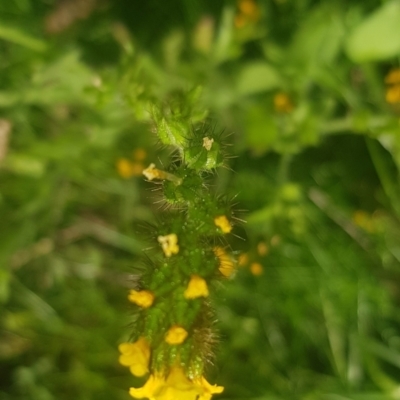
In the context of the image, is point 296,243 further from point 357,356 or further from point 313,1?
point 313,1

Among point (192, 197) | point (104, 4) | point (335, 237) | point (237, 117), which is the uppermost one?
point (104, 4)

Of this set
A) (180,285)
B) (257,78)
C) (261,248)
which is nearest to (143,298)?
(180,285)

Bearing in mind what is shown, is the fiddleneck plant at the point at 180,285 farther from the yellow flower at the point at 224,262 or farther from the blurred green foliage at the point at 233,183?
the blurred green foliage at the point at 233,183

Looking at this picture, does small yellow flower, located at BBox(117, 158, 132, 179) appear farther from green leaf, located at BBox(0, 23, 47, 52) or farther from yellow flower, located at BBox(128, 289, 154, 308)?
yellow flower, located at BBox(128, 289, 154, 308)

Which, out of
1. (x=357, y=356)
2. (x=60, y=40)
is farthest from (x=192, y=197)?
(x=357, y=356)

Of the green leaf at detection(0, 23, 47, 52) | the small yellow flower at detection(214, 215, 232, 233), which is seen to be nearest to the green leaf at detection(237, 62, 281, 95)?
the green leaf at detection(0, 23, 47, 52)

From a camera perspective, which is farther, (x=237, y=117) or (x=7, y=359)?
(x=7, y=359)

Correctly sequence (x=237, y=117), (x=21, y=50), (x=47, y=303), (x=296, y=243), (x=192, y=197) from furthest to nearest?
(x=47, y=303) → (x=296, y=243) → (x=237, y=117) → (x=21, y=50) → (x=192, y=197)
